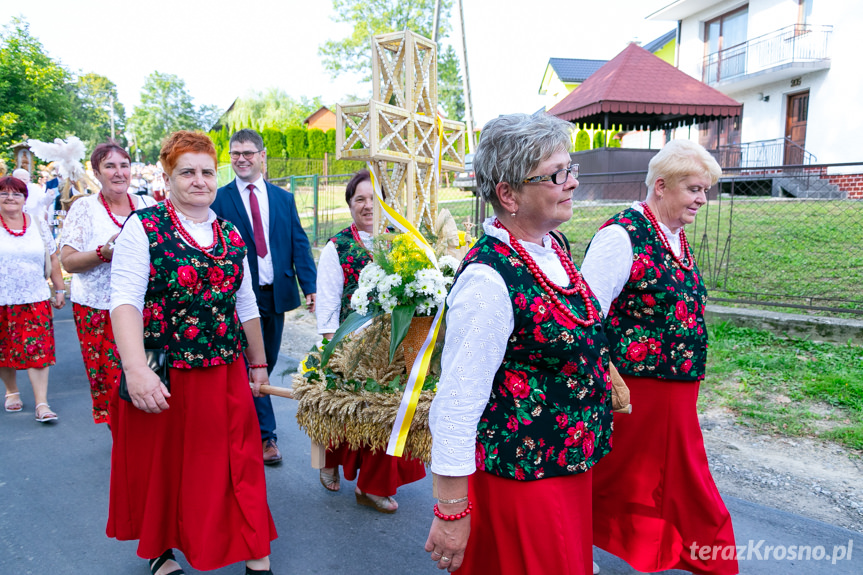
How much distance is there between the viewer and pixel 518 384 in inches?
72.3

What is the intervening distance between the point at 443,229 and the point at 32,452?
371cm

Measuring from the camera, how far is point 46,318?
571cm

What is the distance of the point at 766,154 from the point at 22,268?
20879 millimetres

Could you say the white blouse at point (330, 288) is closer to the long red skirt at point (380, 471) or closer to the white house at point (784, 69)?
the long red skirt at point (380, 471)

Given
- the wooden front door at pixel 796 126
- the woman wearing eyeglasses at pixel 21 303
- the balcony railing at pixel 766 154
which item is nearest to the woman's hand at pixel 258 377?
the woman wearing eyeglasses at pixel 21 303

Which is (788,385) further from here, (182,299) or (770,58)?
(770,58)

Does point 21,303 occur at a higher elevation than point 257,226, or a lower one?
lower

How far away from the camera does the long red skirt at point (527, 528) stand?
6.07ft

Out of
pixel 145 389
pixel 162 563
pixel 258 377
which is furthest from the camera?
pixel 258 377

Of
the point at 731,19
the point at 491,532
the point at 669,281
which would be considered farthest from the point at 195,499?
the point at 731,19

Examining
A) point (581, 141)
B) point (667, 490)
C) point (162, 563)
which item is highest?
point (581, 141)

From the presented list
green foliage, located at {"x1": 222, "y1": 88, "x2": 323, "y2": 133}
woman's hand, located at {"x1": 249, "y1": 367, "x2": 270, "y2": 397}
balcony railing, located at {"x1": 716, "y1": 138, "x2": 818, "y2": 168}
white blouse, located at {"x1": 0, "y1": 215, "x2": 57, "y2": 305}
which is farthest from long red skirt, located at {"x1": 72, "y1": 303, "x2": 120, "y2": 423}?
green foliage, located at {"x1": 222, "y1": 88, "x2": 323, "y2": 133}

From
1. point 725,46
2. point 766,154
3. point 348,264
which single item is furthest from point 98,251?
point 725,46

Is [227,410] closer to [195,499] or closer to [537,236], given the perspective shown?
[195,499]
